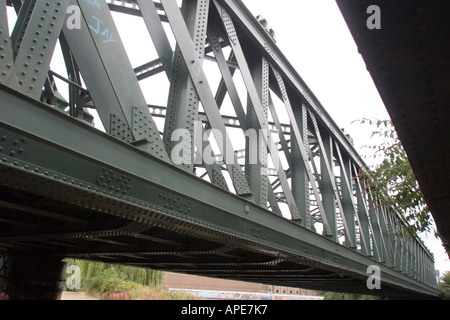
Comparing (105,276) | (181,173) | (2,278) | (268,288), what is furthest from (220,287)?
(181,173)

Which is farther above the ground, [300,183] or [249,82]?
[249,82]

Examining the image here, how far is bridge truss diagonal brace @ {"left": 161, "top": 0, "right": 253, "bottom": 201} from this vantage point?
4.86m

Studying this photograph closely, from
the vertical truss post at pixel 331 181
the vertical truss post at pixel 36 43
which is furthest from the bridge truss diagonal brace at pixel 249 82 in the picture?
the vertical truss post at pixel 331 181

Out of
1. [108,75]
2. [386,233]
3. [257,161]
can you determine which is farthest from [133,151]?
[386,233]

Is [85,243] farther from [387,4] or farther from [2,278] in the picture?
[387,4]

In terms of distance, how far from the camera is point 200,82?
5098 millimetres

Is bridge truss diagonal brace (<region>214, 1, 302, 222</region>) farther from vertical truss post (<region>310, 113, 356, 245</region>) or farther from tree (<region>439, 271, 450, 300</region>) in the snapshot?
tree (<region>439, 271, 450, 300</region>)

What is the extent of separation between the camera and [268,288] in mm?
74688

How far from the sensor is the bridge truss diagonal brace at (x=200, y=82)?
16.0 feet

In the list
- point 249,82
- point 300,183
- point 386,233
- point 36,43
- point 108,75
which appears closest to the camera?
point 36,43

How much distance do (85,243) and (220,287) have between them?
205 ft

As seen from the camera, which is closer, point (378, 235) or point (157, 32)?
point (157, 32)

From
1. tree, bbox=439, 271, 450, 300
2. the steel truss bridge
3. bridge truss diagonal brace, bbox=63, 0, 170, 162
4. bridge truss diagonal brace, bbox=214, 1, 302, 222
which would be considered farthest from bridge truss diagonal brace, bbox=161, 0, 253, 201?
tree, bbox=439, 271, 450, 300

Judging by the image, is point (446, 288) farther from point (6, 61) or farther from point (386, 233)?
point (6, 61)
